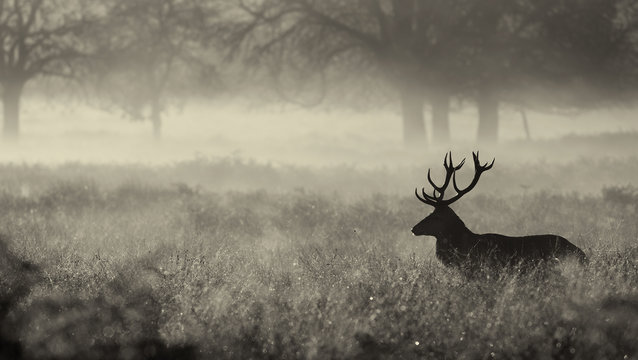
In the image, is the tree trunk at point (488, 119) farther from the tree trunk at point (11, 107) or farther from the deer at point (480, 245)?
the deer at point (480, 245)

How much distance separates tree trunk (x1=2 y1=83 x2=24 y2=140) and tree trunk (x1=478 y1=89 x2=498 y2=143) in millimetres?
17162

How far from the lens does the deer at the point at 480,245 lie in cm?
747

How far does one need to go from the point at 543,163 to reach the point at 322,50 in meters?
7.57

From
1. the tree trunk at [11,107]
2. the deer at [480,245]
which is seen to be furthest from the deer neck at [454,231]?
the tree trunk at [11,107]

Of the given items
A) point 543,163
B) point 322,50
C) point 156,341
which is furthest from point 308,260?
point 322,50

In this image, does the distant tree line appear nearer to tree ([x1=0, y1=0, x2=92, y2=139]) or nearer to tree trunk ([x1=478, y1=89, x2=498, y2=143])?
tree ([x1=0, y1=0, x2=92, y2=139])

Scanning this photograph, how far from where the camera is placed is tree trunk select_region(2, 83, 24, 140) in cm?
2972

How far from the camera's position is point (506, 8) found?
23.6 m

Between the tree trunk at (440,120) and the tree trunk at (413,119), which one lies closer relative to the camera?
the tree trunk at (413,119)

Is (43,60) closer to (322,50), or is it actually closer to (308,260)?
(322,50)

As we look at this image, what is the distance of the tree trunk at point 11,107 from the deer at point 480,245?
25.2 metres

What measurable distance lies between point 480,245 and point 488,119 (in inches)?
939

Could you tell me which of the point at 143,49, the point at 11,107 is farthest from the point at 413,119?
the point at 11,107

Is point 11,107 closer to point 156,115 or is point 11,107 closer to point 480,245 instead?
point 156,115
